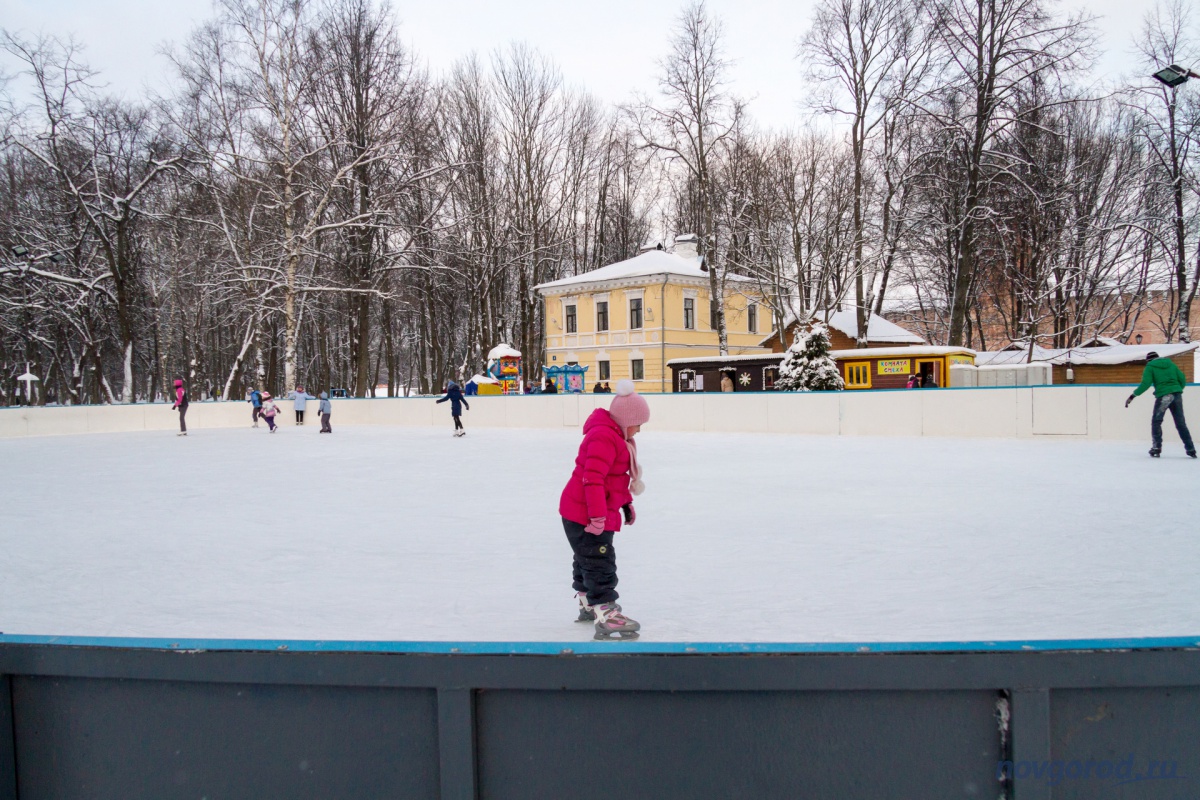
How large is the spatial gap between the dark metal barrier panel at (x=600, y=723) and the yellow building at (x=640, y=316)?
104 ft

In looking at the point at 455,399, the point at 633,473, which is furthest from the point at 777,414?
the point at 633,473

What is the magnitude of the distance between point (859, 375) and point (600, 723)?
26817 millimetres

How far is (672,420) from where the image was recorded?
62.6ft

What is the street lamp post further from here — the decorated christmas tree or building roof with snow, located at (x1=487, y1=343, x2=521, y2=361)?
the decorated christmas tree

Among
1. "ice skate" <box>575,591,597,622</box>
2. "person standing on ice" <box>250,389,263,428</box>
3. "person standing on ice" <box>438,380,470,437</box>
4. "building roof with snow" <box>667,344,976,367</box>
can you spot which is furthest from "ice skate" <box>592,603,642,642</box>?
"building roof with snow" <box>667,344,976,367</box>

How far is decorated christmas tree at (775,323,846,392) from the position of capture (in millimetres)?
19312

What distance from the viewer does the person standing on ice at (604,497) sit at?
12.3 feet

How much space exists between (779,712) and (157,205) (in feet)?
109

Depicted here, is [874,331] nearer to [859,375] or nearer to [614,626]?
[859,375]

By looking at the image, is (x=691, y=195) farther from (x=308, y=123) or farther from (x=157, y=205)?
(x=157, y=205)

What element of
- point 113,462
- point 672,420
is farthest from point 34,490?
point 672,420

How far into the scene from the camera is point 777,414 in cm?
1736

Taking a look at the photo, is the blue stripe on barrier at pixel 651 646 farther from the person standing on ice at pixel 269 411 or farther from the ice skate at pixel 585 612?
the person standing on ice at pixel 269 411

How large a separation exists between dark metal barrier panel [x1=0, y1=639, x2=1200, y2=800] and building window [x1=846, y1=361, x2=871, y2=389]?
2611 centimetres
